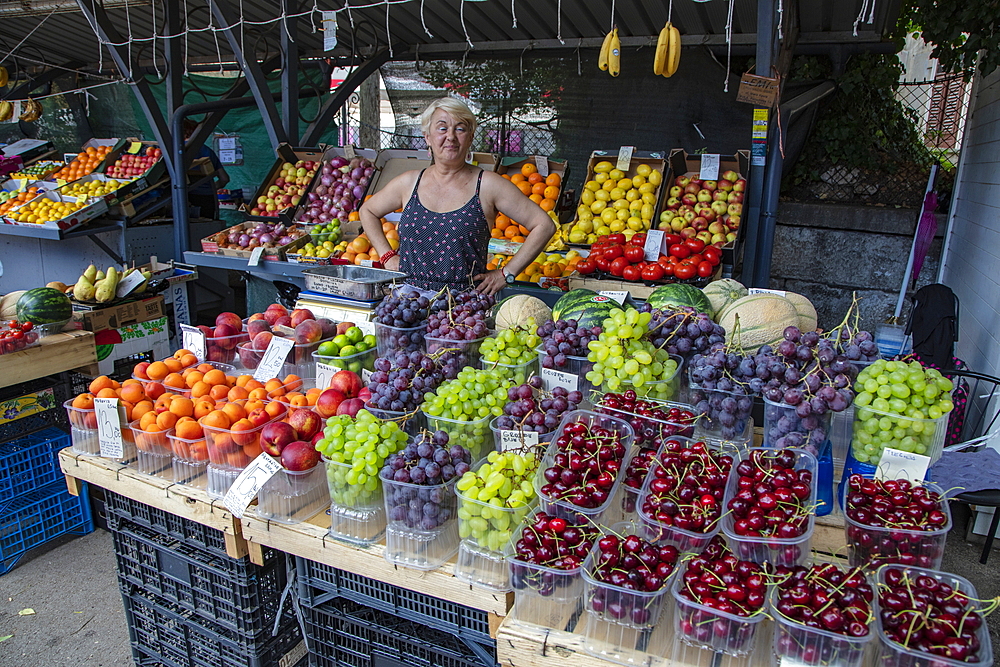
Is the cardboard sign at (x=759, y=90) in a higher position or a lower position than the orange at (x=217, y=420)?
higher

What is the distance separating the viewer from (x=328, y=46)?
4754 mm

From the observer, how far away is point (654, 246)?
3.88m

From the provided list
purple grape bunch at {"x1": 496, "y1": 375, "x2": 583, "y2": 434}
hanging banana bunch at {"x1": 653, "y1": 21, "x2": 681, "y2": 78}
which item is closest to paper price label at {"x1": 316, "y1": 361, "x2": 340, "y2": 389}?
purple grape bunch at {"x1": 496, "y1": 375, "x2": 583, "y2": 434}

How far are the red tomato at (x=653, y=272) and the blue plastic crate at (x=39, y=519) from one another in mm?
3255

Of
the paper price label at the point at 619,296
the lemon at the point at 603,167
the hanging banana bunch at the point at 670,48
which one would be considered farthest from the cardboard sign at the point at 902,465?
the lemon at the point at 603,167

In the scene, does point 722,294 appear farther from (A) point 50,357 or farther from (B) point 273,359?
(A) point 50,357

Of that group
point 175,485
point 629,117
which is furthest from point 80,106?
point 175,485

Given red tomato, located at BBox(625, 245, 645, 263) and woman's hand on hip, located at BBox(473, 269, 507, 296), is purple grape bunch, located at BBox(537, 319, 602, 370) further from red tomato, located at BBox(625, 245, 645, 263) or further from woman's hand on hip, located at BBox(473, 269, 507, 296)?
red tomato, located at BBox(625, 245, 645, 263)

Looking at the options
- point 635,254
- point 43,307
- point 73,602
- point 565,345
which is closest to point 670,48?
point 635,254

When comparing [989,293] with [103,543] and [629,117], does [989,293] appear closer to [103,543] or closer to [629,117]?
[629,117]

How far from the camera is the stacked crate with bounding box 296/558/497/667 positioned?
161 centimetres

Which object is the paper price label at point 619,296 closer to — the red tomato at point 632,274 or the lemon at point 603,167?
the red tomato at point 632,274

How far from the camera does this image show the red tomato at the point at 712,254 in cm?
379

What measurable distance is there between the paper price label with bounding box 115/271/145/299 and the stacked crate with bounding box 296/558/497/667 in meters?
2.70
